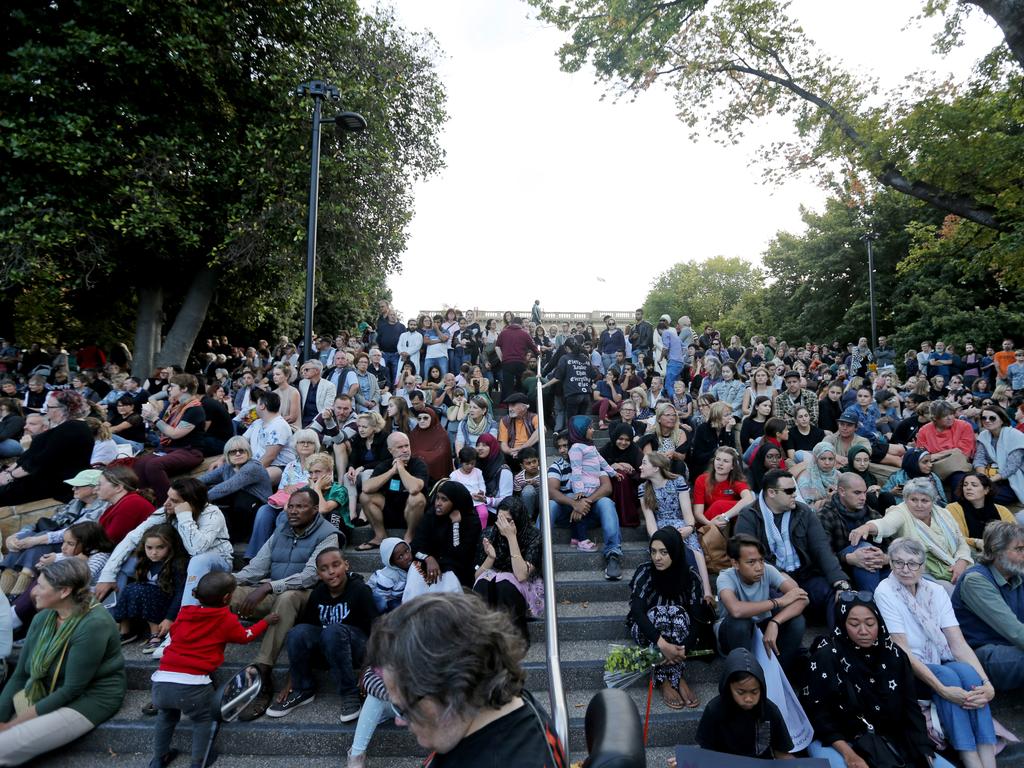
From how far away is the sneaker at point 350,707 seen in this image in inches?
155

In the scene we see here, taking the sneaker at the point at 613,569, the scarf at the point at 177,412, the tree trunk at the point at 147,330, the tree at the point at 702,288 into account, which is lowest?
the sneaker at the point at 613,569

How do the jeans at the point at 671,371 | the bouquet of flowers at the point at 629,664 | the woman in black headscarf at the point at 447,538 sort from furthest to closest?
the jeans at the point at 671,371 → the woman in black headscarf at the point at 447,538 → the bouquet of flowers at the point at 629,664

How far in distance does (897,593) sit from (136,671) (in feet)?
19.3

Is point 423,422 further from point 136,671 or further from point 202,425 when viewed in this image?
point 136,671

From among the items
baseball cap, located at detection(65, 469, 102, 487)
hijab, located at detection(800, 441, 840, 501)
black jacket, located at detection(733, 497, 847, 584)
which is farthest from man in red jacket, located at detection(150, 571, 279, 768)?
hijab, located at detection(800, 441, 840, 501)

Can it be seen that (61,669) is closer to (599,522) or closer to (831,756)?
(599,522)

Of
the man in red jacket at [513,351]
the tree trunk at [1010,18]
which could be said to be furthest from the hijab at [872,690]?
the tree trunk at [1010,18]

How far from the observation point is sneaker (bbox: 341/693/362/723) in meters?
3.94

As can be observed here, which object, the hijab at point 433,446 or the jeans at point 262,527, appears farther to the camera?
the hijab at point 433,446

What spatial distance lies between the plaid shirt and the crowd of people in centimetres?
3

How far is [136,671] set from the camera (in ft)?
14.5

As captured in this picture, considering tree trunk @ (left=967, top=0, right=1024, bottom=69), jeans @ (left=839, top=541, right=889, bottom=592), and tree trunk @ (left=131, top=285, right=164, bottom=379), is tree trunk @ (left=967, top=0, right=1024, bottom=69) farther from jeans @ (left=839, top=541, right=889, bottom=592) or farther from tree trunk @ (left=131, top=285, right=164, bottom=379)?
tree trunk @ (left=131, top=285, right=164, bottom=379)

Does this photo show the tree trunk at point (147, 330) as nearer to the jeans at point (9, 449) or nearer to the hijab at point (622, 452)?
the jeans at point (9, 449)

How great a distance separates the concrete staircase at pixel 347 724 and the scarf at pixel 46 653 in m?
0.47
